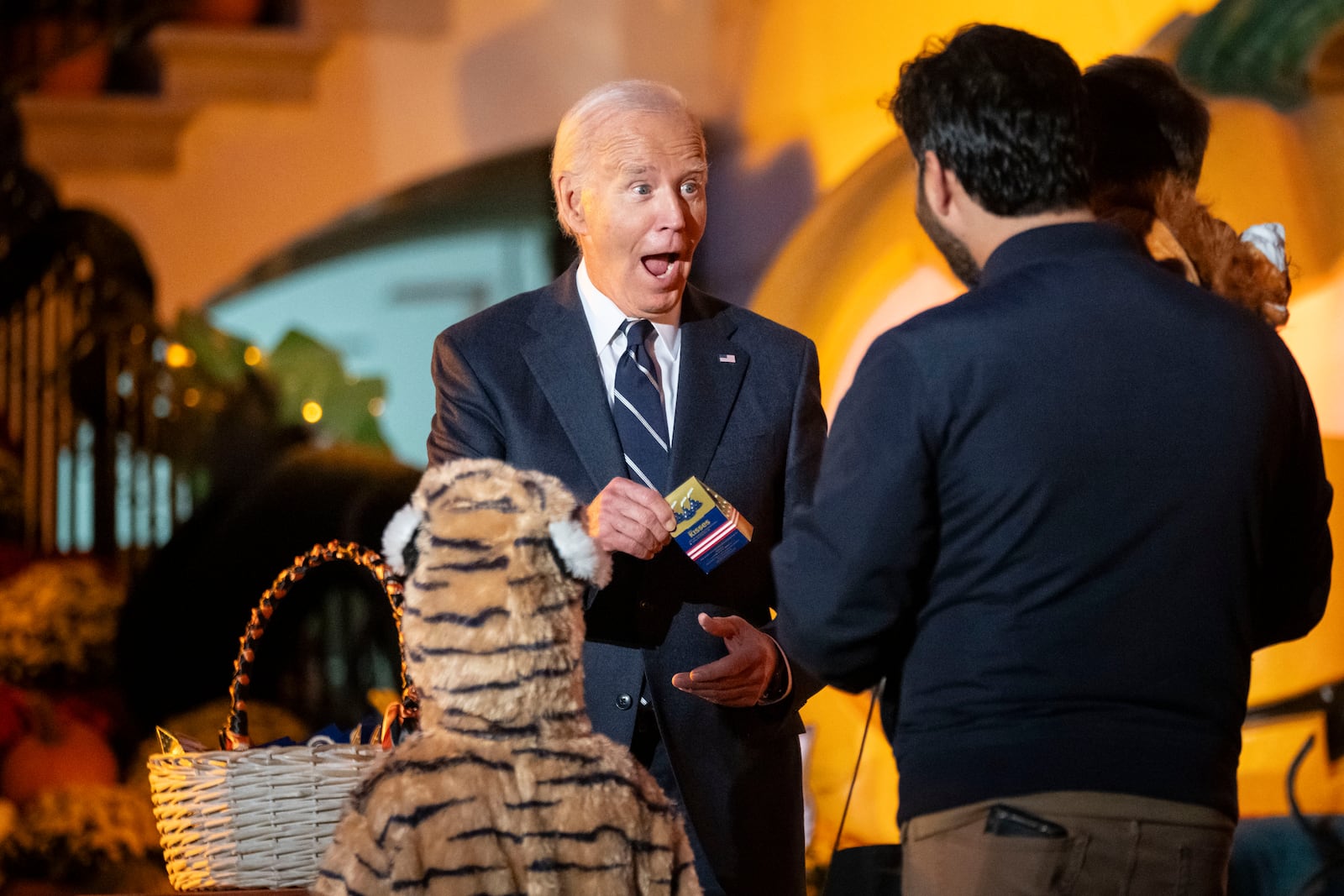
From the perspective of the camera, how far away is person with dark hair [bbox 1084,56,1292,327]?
1.98 m

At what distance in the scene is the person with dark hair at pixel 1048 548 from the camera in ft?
4.92

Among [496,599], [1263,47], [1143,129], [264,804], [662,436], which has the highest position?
[1263,47]

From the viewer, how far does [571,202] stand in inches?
87.7

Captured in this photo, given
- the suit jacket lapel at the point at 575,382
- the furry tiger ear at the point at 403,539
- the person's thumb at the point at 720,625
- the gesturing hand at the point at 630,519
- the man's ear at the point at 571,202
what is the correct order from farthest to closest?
1. the man's ear at the point at 571,202
2. the suit jacket lapel at the point at 575,382
3. the person's thumb at the point at 720,625
4. the gesturing hand at the point at 630,519
5. the furry tiger ear at the point at 403,539

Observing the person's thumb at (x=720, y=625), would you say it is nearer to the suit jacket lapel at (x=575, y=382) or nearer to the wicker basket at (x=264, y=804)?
the suit jacket lapel at (x=575, y=382)

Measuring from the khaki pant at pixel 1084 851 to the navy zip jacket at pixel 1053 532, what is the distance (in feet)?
0.06

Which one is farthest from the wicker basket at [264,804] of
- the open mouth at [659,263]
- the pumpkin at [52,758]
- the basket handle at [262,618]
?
the pumpkin at [52,758]

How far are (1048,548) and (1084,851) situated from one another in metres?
0.29

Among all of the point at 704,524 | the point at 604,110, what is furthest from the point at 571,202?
the point at 704,524

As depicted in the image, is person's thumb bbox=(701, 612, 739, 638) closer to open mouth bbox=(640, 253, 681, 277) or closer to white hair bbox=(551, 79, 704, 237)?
open mouth bbox=(640, 253, 681, 277)

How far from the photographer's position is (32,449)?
5.19m

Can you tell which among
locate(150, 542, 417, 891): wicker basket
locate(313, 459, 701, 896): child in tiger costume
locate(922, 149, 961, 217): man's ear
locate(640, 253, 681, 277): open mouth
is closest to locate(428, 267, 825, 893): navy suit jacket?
locate(640, 253, 681, 277): open mouth

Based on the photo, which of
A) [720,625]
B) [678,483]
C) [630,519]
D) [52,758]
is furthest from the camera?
[52,758]

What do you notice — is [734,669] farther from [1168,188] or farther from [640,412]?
[1168,188]
